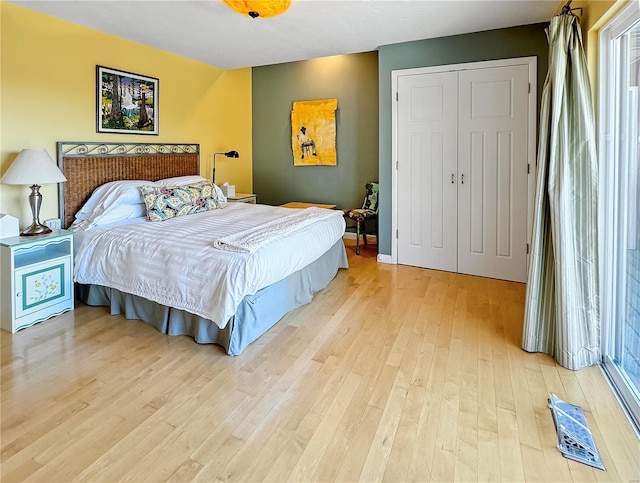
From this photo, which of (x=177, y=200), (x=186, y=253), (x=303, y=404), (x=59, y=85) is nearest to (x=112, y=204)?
(x=177, y=200)

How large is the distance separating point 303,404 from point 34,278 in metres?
2.30

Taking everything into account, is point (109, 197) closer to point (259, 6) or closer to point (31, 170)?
point (31, 170)

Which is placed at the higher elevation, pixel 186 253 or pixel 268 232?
pixel 268 232

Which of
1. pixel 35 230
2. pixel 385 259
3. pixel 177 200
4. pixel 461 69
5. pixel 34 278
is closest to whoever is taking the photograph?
pixel 34 278

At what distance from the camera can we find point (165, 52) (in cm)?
446

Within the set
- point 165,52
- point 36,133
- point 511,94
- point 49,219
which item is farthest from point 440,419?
point 165,52

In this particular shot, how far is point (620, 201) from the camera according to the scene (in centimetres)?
229

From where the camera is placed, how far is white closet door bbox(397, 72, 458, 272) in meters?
4.14

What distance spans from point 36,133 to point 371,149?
3.81 meters

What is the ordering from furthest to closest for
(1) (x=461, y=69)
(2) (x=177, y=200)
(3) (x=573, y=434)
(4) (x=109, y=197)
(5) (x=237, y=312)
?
(1) (x=461, y=69) → (2) (x=177, y=200) → (4) (x=109, y=197) → (5) (x=237, y=312) → (3) (x=573, y=434)

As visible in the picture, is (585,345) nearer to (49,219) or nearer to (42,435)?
(42,435)

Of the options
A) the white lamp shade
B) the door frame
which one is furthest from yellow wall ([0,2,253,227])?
the door frame

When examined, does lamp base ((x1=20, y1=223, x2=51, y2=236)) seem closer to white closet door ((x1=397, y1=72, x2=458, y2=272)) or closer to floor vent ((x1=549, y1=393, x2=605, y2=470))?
white closet door ((x1=397, y1=72, x2=458, y2=272))

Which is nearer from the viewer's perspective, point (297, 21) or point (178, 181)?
point (297, 21)
